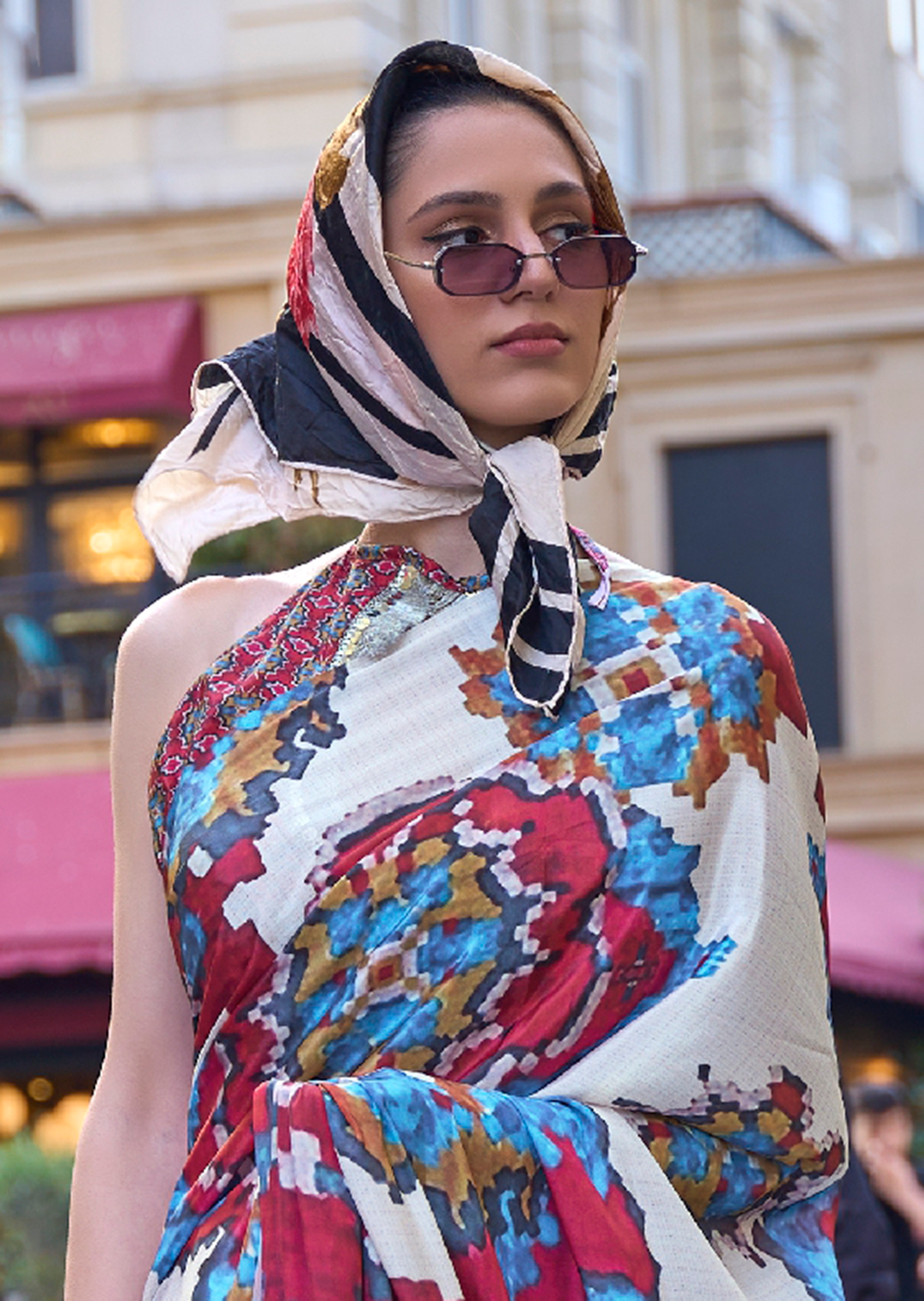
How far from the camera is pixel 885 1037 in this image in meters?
16.0

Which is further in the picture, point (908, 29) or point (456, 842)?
point (908, 29)

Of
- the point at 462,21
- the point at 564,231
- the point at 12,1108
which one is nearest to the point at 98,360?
the point at 462,21

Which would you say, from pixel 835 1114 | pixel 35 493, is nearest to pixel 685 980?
pixel 835 1114

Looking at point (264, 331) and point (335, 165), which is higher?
point (335, 165)

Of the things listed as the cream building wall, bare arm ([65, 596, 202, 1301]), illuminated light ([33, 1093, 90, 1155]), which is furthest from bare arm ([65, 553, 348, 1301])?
the cream building wall

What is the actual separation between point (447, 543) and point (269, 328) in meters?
13.1

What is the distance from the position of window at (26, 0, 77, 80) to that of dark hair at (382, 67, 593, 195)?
14933 mm

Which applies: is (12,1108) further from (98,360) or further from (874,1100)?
(874,1100)

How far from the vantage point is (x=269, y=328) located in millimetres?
15750

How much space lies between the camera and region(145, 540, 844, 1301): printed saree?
2.42 m

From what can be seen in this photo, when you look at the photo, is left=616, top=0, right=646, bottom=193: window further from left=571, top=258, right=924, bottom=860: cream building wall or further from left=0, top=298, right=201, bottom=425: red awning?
left=0, top=298, right=201, bottom=425: red awning

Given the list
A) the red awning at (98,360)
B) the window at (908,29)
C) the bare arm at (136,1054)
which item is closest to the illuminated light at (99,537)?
the red awning at (98,360)

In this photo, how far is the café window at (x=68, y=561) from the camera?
16328 mm

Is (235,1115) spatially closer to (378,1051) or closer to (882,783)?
(378,1051)
